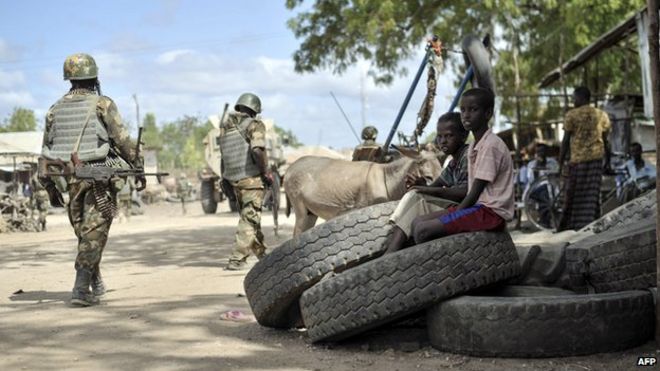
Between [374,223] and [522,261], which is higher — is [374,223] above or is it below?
above

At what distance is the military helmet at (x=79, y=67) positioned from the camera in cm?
656

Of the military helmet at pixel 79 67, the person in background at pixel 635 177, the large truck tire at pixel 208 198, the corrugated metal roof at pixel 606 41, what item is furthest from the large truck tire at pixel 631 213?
the large truck tire at pixel 208 198

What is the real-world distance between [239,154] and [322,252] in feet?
13.8

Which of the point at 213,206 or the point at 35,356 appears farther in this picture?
the point at 213,206

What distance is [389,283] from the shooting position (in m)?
4.29

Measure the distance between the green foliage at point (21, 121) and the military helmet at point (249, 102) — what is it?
60.7m

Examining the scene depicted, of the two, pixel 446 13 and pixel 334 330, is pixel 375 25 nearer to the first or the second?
pixel 446 13

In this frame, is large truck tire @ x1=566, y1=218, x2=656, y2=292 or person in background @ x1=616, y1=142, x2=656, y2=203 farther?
person in background @ x1=616, y1=142, x2=656, y2=203

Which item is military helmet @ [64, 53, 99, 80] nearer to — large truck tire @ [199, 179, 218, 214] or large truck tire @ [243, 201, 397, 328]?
large truck tire @ [243, 201, 397, 328]

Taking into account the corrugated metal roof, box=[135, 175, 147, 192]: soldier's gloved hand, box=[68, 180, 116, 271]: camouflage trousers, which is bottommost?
box=[68, 180, 116, 271]: camouflage trousers

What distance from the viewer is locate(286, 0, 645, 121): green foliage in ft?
57.8

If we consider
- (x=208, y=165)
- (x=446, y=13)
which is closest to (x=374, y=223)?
(x=446, y=13)

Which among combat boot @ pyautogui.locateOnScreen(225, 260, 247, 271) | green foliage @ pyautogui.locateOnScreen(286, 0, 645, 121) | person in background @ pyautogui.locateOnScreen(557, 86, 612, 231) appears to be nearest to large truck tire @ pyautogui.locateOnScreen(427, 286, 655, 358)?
combat boot @ pyautogui.locateOnScreen(225, 260, 247, 271)

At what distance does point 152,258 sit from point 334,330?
674 centimetres
